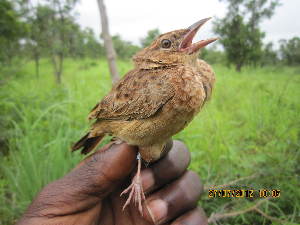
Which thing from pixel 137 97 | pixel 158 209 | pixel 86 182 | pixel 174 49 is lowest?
pixel 158 209

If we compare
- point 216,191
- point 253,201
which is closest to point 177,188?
point 216,191

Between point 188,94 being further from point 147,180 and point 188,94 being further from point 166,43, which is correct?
point 147,180

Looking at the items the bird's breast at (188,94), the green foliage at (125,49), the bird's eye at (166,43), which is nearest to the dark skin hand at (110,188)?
the bird's breast at (188,94)

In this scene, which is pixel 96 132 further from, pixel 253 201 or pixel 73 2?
pixel 73 2

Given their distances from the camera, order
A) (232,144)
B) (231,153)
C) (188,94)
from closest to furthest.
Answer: (188,94), (231,153), (232,144)

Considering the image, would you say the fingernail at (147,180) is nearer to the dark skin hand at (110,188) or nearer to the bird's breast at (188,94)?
the dark skin hand at (110,188)

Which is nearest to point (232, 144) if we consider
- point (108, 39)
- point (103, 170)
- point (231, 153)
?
point (231, 153)
